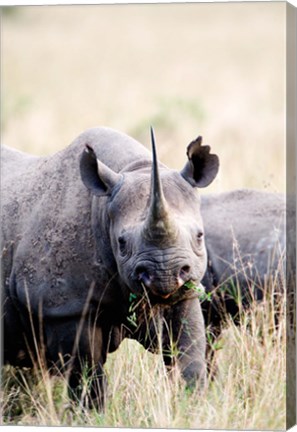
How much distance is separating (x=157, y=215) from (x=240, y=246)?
6.64 ft

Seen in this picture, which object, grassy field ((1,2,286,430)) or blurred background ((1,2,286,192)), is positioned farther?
blurred background ((1,2,286,192))

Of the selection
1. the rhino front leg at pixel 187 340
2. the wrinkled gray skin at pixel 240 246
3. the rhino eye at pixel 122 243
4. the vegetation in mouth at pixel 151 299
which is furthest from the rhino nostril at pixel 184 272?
the wrinkled gray skin at pixel 240 246

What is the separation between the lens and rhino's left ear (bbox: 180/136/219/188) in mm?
6184

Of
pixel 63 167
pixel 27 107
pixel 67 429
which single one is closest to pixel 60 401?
pixel 67 429

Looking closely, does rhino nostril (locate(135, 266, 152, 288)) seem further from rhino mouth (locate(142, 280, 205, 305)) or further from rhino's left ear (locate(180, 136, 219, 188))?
rhino's left ear (locate(180, 136, 219, 188))

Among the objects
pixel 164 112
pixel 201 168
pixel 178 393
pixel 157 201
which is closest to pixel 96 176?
pixel 201 168

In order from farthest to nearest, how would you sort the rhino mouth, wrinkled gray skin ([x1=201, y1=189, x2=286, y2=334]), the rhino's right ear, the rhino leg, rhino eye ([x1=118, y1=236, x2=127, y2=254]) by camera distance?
wrinkled gray skin ([x1=201, y1=189, x2=286, y2=334]), the rhino leg, the rhino's right ear, rhino eye ([x1=118, y1=236, x2=127, y2=254]), the rhino mouth

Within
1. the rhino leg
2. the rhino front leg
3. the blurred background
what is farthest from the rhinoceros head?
the blurred background

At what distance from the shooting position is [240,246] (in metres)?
7.59

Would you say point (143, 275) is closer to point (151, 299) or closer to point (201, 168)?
point (151, 299)

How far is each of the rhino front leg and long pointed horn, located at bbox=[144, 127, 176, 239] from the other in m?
0.69

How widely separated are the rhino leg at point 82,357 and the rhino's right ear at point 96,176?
2.51 feet

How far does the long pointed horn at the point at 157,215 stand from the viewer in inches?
222

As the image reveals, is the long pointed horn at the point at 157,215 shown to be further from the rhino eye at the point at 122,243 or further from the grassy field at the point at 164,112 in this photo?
the grassy field at the point at 164,112
